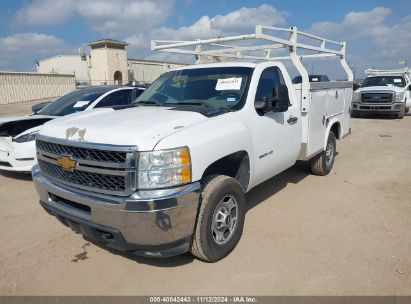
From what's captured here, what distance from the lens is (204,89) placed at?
4055 mm

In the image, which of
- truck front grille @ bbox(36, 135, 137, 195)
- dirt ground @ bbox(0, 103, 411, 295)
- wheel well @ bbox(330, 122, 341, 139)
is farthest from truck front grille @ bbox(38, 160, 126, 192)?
wheel well @ bbox(330, 122, 341, 139)

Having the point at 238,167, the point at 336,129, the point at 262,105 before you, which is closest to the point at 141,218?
the point at 238,167

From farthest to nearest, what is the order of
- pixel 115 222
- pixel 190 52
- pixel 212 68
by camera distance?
pixel 190 52 → pixel 212 68 → pixel 115 222

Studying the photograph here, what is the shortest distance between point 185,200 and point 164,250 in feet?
1.58

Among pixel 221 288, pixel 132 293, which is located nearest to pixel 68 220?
pixel 132 293

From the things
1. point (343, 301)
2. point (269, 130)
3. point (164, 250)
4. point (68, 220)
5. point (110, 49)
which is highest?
point (110, 49)

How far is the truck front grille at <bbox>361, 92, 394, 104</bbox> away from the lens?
14.0m

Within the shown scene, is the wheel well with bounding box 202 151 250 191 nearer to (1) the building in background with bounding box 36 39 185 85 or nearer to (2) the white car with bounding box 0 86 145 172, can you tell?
(2) the white car with bounding box 0 86 145 172

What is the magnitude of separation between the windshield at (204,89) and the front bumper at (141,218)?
52.3 inches

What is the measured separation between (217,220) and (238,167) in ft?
2.21

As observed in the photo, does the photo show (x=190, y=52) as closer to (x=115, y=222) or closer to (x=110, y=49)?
(x=115, y=222)

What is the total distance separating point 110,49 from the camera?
35.7m

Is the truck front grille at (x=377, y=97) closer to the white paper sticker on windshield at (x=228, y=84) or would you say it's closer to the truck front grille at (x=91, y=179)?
the white paper sticker on windshield at (x=228, y=84)

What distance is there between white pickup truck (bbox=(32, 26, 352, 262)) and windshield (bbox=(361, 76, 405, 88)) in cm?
1281
